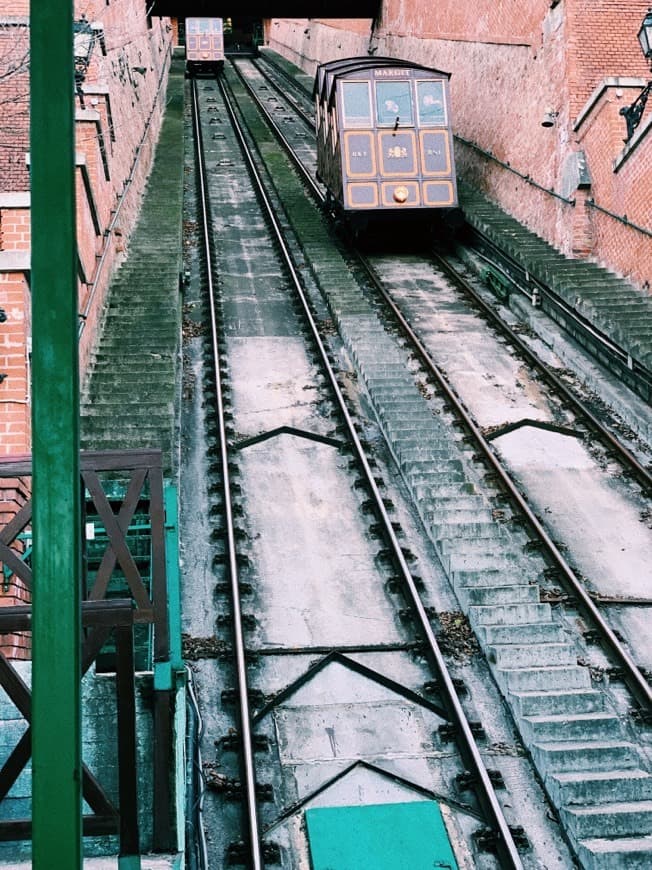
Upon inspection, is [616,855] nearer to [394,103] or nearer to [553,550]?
[553,550]

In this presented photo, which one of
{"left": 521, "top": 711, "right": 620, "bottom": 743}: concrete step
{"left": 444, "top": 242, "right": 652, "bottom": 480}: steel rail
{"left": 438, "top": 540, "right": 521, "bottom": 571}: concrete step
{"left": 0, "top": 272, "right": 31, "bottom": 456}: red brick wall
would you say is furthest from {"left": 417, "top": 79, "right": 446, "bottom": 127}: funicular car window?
{"left": 521, "top": 711, "right": 620, "bottom": 743}: concrete step

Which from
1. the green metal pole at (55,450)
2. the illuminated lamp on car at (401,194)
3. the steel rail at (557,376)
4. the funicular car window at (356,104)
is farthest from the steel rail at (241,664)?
the funicular car window at (356,104)

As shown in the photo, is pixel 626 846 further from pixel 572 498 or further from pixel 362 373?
pixel 362 373

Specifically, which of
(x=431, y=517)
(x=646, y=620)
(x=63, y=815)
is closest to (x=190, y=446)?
(x=431, y=517)

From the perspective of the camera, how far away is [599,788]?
723 cm

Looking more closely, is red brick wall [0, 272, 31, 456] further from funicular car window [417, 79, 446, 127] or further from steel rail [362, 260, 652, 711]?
funicular car window [417, 79, 446, 127]

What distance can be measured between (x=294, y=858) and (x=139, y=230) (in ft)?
46.9

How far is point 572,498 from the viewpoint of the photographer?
1125cm

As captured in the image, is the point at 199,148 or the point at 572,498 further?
the point at 199,148

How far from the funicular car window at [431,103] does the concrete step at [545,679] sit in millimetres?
12688

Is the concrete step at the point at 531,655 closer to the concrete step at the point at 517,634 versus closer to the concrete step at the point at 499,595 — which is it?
the concrete step at the point at 517,634

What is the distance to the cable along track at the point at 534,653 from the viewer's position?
705 centimetres

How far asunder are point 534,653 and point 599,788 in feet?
4.66

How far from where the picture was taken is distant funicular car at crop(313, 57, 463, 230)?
18797mm
